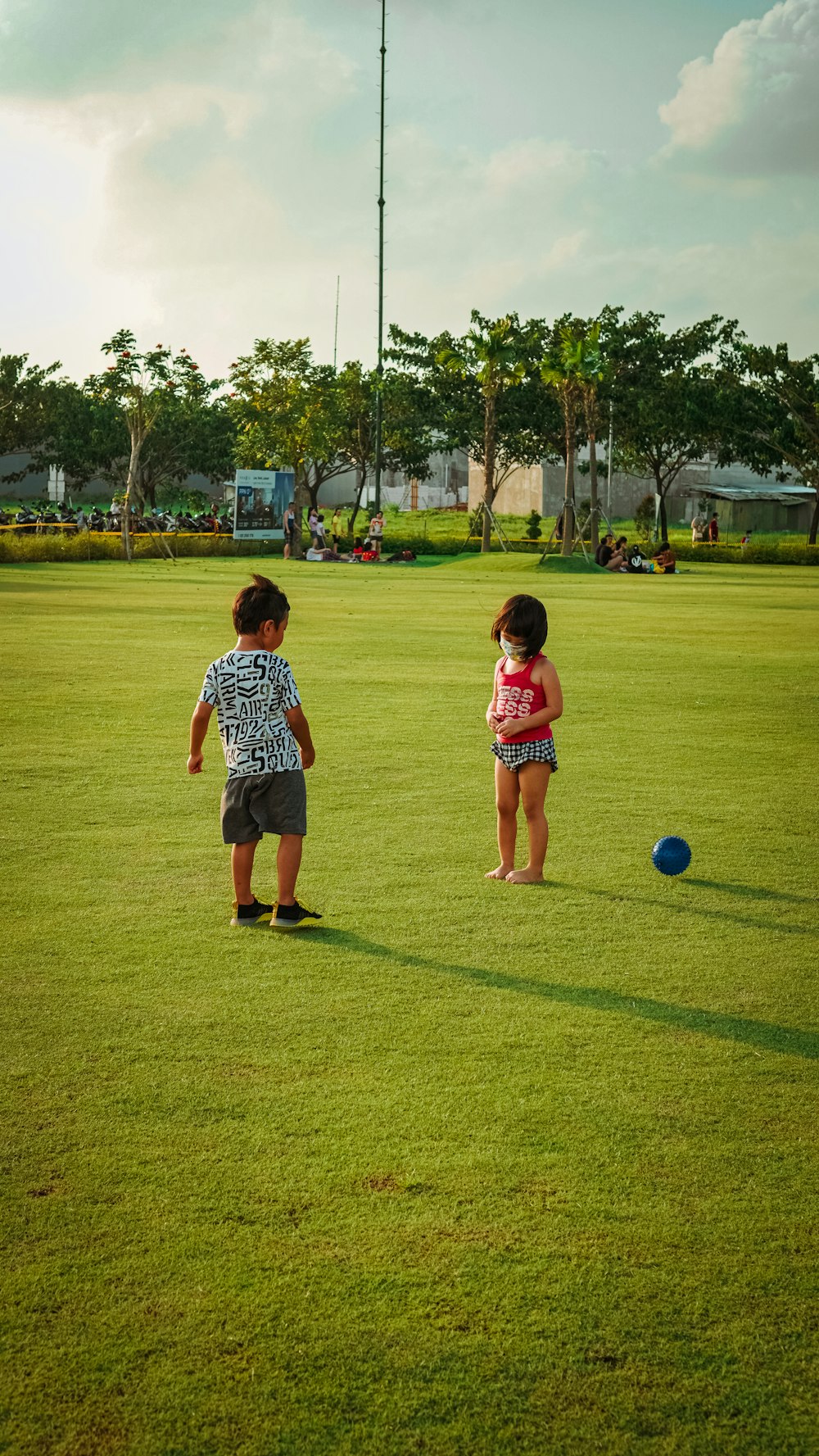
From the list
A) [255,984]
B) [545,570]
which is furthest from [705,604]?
[255,984]

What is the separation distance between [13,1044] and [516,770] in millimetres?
2853

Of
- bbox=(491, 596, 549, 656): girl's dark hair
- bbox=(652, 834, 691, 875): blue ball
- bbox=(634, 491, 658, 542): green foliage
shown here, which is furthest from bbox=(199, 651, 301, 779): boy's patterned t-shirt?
bbox=(634, 491, 658, 542): green foliage

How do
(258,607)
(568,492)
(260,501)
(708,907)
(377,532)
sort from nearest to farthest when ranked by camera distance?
(258,607)
(708,907)
(568,492)
(377,532)
(260,501)

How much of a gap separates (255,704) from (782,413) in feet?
186

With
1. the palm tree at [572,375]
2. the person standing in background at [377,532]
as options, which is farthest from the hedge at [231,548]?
the palm tree at [572,375]

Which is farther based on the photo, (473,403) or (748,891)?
(473,403)

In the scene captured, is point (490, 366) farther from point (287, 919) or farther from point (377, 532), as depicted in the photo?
point (287, 919)

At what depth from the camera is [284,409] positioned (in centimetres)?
5500

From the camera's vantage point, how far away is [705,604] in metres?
26.6

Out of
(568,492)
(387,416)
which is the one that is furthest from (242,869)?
(387,416)

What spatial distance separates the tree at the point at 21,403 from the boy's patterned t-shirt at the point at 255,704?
234ft

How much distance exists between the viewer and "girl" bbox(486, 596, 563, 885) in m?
6.29

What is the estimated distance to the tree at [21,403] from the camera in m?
73.7

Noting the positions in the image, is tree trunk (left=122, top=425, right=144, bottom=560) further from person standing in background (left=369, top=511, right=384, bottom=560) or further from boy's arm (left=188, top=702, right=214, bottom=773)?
boy's arm (left=188, top=702, right=214, bottom=773)
